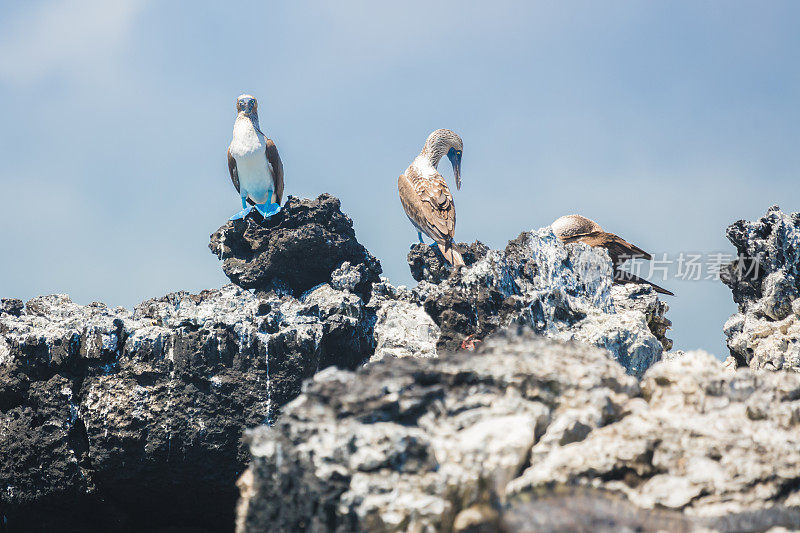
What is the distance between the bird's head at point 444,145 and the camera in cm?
1336

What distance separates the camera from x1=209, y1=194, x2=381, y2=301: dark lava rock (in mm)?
9898

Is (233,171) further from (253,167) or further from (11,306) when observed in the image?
(11,306)

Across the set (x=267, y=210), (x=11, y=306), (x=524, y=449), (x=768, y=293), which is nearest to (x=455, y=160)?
(x=267, y=210)

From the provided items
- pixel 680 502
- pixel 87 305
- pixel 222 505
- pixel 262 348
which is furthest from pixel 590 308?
pixel 87 305

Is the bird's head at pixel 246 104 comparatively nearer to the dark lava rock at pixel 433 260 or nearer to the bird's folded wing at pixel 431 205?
the bird's folded wing at pixel 431 205

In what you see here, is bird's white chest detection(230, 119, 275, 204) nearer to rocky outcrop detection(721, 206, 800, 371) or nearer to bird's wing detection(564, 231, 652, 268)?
bird's wing detection(564, 231, 652, 268)

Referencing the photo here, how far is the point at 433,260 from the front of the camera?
1048cm

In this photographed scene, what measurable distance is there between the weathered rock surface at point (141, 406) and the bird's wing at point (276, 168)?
13.2 feet

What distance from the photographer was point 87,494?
8164mm

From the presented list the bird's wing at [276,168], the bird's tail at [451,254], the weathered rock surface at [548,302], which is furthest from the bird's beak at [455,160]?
the weathered rock surface at [548,302]

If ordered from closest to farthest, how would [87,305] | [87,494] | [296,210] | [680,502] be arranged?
[680,502], [87,494], [87,305], [296,210]

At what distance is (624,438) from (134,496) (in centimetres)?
595

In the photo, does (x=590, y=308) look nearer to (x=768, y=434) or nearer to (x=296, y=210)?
(x=296, y=210)

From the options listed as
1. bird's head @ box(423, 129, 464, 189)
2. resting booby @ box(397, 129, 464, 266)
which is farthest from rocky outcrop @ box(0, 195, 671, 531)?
bird's head @ box(423, 129, 464, 189)
